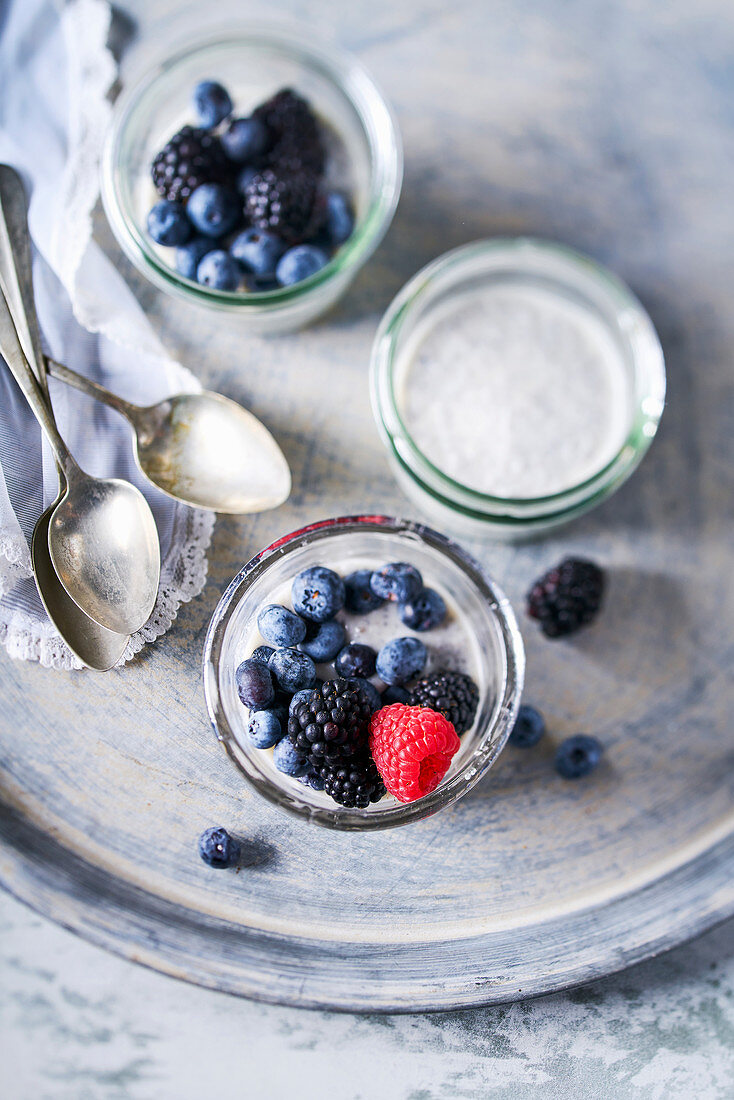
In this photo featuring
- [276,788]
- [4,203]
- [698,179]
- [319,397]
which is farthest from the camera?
[698,179]

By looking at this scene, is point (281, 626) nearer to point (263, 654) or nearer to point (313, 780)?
point (263, 654)

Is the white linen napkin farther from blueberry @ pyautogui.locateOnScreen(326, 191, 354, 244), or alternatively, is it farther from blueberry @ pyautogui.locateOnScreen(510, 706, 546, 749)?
blueberry @ pyautogui.locateOnScreen(510, 706, 546, 749)

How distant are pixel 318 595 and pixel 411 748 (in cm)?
20

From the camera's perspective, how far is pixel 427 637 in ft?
3.26

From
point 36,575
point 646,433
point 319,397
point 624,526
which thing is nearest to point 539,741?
point 624,526

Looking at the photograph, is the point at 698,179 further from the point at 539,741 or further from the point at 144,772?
the point at 144,772

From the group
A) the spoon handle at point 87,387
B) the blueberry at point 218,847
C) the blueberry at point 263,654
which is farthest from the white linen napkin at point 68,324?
the blueberry at point 218,847

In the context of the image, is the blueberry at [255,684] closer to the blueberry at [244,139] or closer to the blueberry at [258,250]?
the blueberry at [258,250]

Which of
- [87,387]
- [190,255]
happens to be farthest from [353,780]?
[190,255]

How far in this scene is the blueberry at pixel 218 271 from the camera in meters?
1.04

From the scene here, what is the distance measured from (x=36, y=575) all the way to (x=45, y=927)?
0.52 metres

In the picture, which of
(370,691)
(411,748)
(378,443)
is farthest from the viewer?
(378,443)

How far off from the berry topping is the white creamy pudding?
354 mm

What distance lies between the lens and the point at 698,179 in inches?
48.9
